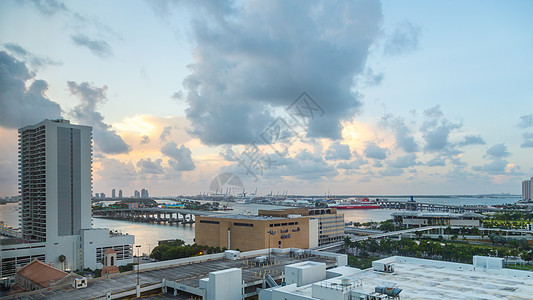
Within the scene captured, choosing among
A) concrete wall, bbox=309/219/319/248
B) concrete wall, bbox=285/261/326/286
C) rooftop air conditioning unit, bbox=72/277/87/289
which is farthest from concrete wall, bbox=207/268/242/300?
concrete wall, bbox=309/219/319/248

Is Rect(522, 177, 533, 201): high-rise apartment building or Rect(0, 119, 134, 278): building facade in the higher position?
Rect(0, 119, 134, 278): building facade

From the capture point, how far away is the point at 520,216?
58750 millimetres

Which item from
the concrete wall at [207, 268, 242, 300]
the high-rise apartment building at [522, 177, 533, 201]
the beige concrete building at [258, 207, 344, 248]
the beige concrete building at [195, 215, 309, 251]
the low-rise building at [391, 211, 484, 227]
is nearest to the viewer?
the concrete wall at [207, 268, 242, 300]

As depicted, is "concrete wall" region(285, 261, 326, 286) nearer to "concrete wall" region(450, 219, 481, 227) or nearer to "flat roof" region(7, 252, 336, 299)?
"flat roof" region(7, 252, 336, 299)

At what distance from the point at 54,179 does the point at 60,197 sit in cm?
117

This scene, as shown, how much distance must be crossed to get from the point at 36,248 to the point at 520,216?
2590 inches

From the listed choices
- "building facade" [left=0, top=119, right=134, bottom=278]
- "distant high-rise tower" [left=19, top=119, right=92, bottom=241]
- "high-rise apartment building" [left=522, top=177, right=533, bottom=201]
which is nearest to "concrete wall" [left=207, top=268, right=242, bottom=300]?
"building facade" [left=0, top=119, right=134, bottom=278]

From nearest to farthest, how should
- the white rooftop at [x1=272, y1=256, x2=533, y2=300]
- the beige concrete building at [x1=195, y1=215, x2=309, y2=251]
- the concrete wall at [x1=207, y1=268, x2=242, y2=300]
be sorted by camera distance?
the white rooftop at [x1=272, y1=256, x2=533, y2=300] < the concrete wall at [x1=207, y1=268, x2=242, y2=300] < the beige concrete building at [x1=195, y1=215, x2=309, y2=251]

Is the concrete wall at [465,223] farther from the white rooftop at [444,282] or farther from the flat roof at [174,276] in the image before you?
the white rooftop at [444,282]

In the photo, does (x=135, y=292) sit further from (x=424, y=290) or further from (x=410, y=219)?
(x=410, y=219)

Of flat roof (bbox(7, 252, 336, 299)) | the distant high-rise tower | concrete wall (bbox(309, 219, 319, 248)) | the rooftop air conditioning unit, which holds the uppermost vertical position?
the distant high-rise tower

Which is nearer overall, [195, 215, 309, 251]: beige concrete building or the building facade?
the building facade

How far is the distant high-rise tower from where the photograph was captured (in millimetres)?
22062

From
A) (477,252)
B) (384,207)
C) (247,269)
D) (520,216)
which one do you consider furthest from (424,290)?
(384,207)
